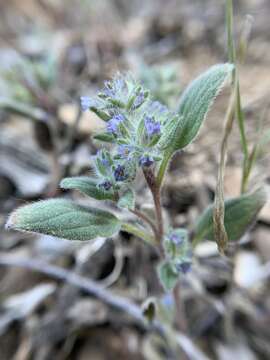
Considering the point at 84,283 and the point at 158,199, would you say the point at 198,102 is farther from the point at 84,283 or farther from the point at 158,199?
the point at 84,283

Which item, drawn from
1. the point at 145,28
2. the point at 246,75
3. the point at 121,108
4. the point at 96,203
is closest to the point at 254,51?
the point at 246,75

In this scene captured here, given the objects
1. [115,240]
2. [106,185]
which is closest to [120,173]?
[106,185]

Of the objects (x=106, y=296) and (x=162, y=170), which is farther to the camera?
(x=106, y=296)

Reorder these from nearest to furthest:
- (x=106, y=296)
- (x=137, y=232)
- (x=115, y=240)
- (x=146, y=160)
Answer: (x=146, y=160) < (x=137, y=232) < (x=106, y=296) < (x=115, y=240)

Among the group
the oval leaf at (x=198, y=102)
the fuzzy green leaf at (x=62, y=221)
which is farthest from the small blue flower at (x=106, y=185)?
the oval leaf at (x=198, y=102)

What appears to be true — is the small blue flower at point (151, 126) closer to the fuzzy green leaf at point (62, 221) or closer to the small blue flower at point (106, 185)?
the small blue flower at point (106, 185)

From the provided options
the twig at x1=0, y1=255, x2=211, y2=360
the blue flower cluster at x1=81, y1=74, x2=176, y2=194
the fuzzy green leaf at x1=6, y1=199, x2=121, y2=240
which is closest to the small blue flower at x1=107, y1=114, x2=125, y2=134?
the blue flower cluster at x1=81, y1=74, x2=176, y2=194
